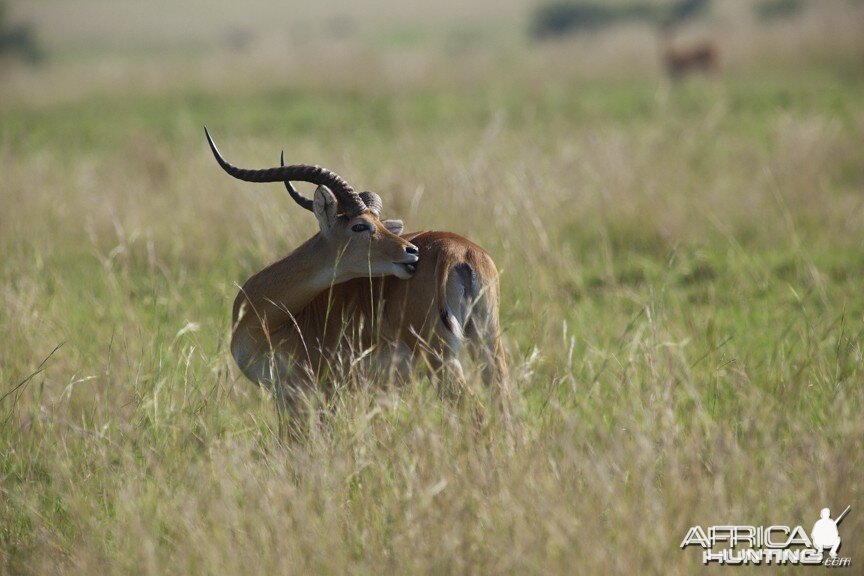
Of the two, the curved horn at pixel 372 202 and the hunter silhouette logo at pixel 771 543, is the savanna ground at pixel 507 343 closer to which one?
the hunter silhouette logo at pixel 771 543

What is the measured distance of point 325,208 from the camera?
4.74m

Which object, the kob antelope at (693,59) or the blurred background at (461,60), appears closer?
the kob antelope at (693,59)

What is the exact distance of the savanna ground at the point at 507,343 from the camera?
127 inches

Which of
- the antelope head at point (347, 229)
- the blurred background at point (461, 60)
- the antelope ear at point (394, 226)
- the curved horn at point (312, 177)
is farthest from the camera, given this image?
the blurred background at point (461, 60)

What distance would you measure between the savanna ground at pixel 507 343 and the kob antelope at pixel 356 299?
19 centimetres

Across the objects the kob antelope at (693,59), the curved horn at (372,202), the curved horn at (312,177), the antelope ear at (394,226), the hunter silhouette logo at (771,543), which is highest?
the curved horn at (312,177)

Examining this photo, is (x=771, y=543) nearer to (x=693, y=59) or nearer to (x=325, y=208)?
(x=325, y=208)

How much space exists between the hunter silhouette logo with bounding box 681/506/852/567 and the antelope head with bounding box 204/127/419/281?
5.99 ft

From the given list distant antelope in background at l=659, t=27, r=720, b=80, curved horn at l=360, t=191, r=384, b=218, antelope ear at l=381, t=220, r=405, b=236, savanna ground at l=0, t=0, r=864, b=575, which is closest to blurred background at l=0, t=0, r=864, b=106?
distant antelope in background at l=659, t=27, r=720, b=80

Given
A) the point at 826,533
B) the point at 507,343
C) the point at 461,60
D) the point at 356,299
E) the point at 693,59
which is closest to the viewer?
the point at 826,533

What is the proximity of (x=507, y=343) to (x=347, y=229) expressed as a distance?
3.45 ft

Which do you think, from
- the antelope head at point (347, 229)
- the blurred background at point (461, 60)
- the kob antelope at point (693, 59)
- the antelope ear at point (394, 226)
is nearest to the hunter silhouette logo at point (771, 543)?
the antelope head at point (347, 229)

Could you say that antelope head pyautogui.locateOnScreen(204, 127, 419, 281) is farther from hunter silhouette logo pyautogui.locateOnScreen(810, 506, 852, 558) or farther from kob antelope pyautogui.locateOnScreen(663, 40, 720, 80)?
kob antelope pyautogui.locateOnScreen(663, 40, 720, 80)

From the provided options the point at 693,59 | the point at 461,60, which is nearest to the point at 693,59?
the point at 693,59
